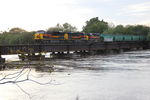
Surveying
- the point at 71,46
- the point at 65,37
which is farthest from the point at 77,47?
the point at 65,37

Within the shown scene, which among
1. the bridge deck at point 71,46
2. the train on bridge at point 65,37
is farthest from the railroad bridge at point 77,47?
the train on bridge at point 65,37

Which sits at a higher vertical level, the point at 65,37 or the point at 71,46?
the point at 65,37

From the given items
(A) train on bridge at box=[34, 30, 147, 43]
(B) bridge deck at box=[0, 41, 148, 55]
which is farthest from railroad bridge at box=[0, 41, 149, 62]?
(A) train on bridge at box=[34, 30, 147, 43]

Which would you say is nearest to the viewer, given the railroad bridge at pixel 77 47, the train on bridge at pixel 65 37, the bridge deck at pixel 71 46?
the bridge deck at pixel 71 46

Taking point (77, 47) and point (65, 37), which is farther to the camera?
point (65, 37)

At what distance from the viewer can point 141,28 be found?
14075 centimetres

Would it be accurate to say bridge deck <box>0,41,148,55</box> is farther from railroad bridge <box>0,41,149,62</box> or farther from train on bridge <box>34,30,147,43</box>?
train on bridge <box>34,30,147,43</box>

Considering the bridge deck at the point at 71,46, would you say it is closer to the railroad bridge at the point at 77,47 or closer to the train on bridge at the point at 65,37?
the railroad bridge at the point at 77,47

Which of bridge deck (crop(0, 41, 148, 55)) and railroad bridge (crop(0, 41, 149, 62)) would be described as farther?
railroad bridge (crop(0, 41, 149, 62))

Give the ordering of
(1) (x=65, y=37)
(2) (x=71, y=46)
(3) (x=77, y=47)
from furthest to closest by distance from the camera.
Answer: (1) (x=65, y=37) < (3) (x=77, y=47) < (2) (x=71, y=46)

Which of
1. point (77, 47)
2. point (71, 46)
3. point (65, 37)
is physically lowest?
point (77, 47)

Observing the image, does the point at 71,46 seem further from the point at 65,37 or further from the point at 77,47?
the point at 65,37

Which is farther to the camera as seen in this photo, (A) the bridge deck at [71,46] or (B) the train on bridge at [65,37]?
(B) the train on bridge at [65,37]

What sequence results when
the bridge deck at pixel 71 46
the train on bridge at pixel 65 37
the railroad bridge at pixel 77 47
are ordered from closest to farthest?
1. the bridge deck at pixel 71 46
2. the railroad bridge at pixel 77 47
3. the train on bridge at pixel 65 37
